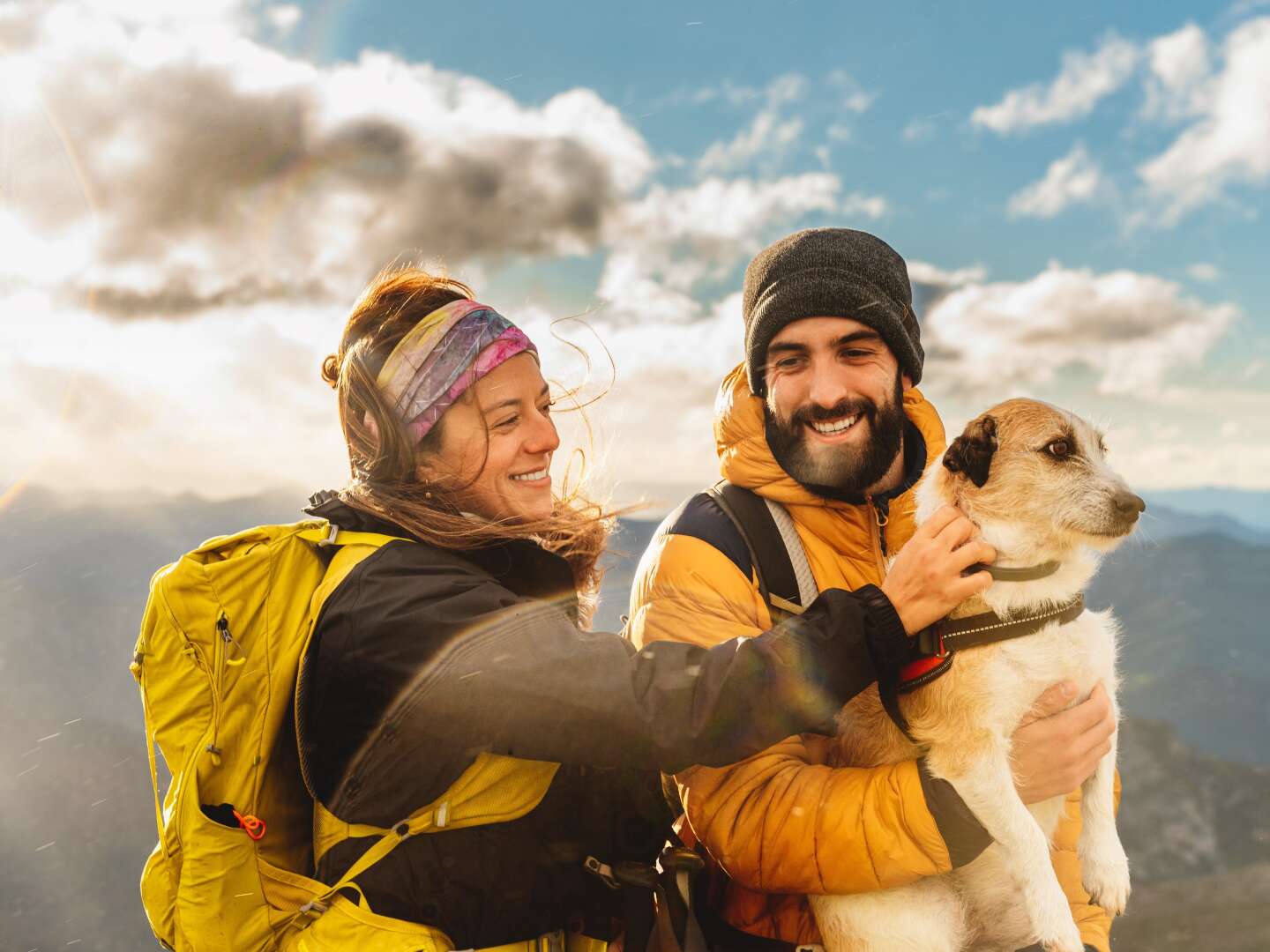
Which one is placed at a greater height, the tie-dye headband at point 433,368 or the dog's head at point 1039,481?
the tie-dye headband at point 433,368

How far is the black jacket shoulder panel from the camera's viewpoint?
3607 mm

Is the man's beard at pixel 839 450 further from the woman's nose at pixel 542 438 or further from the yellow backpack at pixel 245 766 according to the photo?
the yellow backpack at pixel 245 766

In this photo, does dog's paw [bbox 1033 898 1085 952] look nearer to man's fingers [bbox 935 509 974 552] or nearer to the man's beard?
man's fingers [bbox 935 509 974 552]

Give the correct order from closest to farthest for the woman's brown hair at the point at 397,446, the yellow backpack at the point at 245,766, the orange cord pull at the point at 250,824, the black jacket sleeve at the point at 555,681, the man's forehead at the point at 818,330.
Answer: the black jacket sleeve at the point at 555,681 → the yellow backpack at the point at 245,766 → the orange cord pull at the point at 250,824 → the woman's brown hair at the point at 397,446 → the man's forehead at the point at 818,330

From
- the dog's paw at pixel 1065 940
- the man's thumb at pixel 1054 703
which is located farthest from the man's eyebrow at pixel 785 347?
the dog's paw at pixel 1065 940

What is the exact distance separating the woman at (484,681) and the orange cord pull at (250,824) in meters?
0.22

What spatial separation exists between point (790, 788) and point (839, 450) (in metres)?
1.48

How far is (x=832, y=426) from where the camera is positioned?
393 centimetres

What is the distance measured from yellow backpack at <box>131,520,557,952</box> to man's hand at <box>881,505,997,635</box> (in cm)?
145

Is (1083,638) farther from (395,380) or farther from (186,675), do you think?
(186,675)

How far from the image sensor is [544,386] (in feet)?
12.5

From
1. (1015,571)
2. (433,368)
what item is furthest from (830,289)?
(433,368)

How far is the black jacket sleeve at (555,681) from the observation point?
271cm

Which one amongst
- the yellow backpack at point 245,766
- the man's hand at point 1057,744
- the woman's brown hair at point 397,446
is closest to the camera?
the yellow backpack at point 245,766
